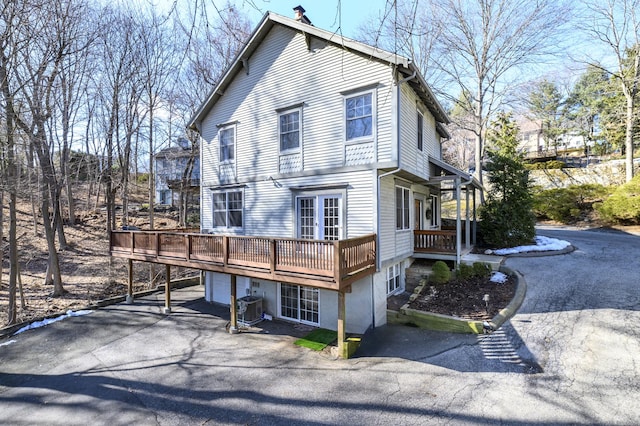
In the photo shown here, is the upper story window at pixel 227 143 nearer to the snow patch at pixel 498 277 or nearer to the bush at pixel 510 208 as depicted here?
the snow patch at pixel 498 277

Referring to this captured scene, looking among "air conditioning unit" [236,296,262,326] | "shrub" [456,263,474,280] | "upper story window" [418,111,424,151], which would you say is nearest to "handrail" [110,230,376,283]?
"air conditioning unit" [236,296,262,326]

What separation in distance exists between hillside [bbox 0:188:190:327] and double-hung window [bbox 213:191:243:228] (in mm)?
6134

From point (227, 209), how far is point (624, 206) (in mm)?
20617

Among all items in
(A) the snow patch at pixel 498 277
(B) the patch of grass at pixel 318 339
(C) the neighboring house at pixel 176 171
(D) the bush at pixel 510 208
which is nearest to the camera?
(B) the patch of grass at pixel 318 339

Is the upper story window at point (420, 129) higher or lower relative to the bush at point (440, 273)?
higher

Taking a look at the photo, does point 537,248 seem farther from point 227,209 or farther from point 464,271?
point 227,209

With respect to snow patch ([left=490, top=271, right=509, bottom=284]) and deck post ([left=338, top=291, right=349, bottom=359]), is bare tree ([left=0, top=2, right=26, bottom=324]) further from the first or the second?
snow patch ([left=490, top=271, right=509, bottom=284])

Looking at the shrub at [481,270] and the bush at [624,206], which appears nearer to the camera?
the shrub at [481,270]

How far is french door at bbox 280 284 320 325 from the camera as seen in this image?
9664 millimetres

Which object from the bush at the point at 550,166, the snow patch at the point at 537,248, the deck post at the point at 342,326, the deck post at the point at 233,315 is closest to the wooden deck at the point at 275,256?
the deck post at the point at 342,326

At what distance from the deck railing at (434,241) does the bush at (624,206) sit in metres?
12.6

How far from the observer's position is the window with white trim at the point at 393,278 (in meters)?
9.89

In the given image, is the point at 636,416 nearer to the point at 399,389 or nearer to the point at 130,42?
the point at 399,389

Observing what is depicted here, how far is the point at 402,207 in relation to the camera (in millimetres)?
10336
